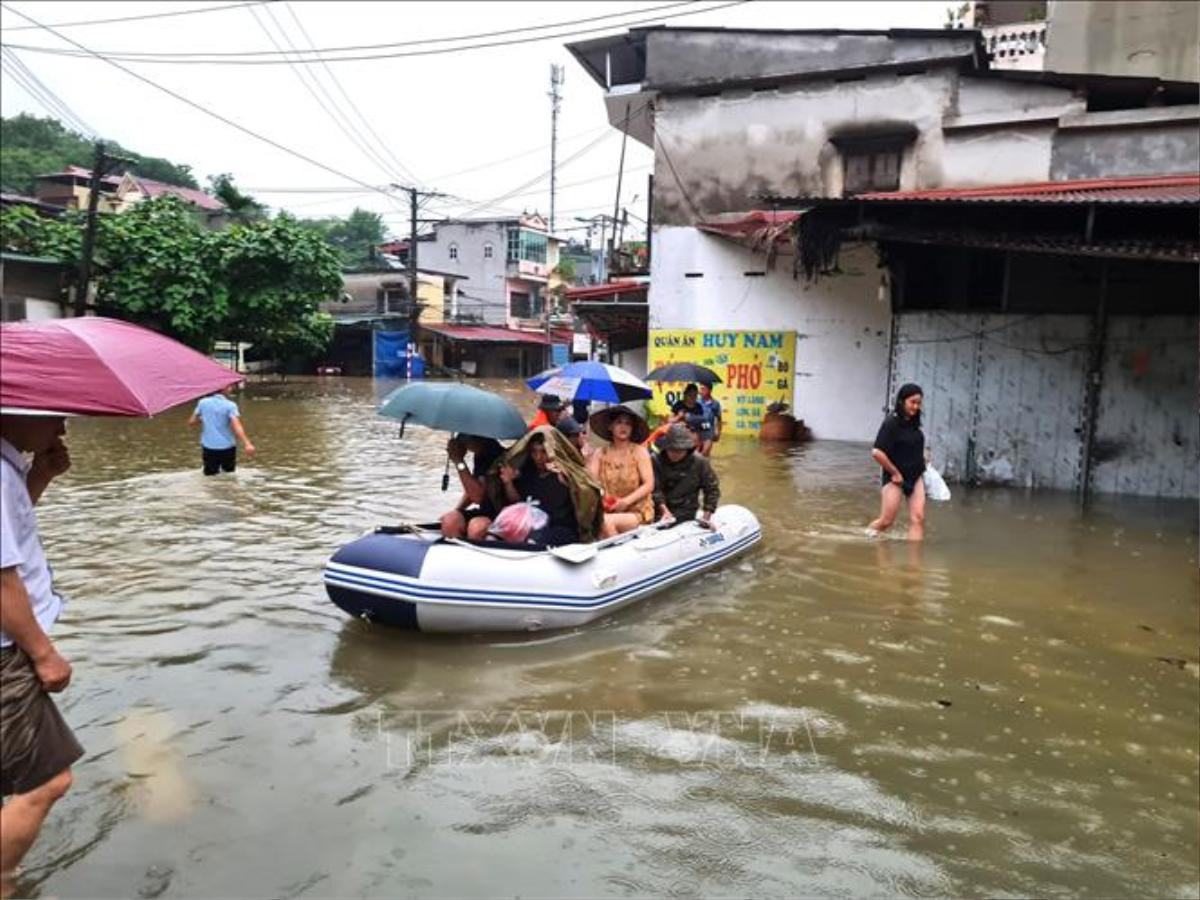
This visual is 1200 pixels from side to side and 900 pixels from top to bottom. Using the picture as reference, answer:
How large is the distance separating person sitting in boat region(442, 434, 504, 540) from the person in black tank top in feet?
12.7

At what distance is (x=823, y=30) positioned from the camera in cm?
1717

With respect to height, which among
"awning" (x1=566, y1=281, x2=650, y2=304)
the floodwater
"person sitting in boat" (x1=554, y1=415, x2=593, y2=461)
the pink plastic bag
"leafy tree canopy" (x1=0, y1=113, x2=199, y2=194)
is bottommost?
the floodwater

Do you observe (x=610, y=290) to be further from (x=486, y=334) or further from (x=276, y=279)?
(x=486, y=334)

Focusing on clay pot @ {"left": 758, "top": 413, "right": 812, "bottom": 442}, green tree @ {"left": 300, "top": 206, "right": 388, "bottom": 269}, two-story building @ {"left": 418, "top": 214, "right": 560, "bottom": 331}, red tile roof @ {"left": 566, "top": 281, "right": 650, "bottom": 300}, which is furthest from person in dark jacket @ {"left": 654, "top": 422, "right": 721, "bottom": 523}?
green tree @ {"left": 300, "top": 206, "right": 388, "bottom": 269}

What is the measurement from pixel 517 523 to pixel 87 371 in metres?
3.68

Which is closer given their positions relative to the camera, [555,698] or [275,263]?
[555,698]

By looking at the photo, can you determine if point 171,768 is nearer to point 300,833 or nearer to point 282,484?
point 300,833

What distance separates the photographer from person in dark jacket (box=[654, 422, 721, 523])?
7574 mm

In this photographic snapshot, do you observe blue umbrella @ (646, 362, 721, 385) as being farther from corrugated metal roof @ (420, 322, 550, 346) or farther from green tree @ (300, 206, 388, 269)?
green tree @ (300, 206, 388, 269)

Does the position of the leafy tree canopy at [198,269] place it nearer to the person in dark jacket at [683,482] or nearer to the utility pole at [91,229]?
the utility pole at [91,229]

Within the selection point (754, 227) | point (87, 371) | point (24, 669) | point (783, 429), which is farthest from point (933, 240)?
point (24, 669)

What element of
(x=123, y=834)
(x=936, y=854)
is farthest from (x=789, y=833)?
(x=123, y=834)

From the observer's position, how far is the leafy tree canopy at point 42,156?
51.1m

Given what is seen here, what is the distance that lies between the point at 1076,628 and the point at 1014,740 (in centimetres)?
226
